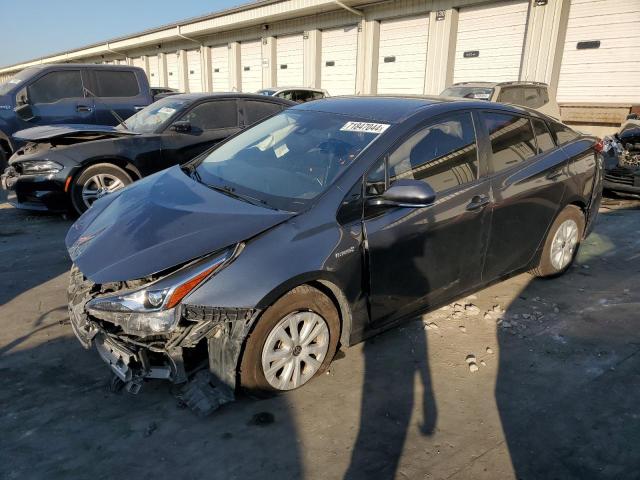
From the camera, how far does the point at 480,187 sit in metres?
3.42

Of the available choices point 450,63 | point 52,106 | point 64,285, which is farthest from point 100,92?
point 450,63

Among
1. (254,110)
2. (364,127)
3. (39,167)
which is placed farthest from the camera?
(254,110)

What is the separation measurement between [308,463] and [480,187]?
2.19m

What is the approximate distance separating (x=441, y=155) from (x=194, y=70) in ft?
94.7

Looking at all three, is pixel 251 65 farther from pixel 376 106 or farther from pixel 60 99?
pixel 376 106

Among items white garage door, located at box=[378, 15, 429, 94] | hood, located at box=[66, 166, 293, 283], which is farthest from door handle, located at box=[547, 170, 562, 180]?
white garage door, located at box=[378, 15, 429, 94]

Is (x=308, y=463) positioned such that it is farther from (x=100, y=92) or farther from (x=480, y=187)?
(x=100, y=92)

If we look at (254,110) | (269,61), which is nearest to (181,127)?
(254,110)

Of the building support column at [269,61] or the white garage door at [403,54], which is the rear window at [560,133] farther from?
the building support column at [269,61]

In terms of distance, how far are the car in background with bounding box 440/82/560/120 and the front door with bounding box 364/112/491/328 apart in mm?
7027

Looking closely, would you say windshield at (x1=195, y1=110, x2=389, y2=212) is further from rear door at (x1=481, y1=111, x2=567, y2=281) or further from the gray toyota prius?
rear door at (x1=481, y1=111, x2=567, y2=281)

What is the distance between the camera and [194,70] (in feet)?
95.4

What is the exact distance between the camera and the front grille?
7207 mm

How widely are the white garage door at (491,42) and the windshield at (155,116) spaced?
10.6 metres
